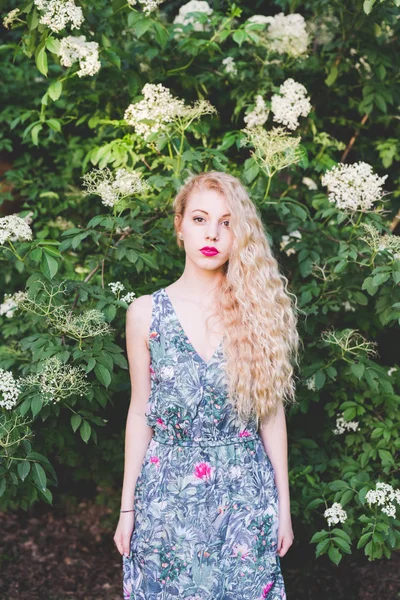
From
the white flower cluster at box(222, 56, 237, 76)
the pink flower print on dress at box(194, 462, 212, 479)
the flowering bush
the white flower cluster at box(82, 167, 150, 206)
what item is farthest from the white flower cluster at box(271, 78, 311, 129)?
the pink flower print on dress at box(194, 462, 212, 479)

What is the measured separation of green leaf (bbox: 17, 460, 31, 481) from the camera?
221 centimetres

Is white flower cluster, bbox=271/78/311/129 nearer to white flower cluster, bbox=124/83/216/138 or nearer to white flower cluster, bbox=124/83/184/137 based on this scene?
white flower cluster, bbox=124/83/216/138

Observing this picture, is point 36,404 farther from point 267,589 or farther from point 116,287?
point 267,589

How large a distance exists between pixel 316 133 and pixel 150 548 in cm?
223

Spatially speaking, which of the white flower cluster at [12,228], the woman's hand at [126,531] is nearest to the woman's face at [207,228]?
the white flower cluster at [12,228]

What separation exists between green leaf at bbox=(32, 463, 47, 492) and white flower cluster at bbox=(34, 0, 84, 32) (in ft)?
5.40

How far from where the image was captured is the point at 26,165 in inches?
144

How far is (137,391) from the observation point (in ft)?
7.44

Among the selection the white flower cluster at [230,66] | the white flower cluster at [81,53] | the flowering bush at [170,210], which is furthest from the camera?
the white flower cluster at [230,66]

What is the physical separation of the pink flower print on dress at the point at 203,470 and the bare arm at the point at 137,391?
245 millimetres

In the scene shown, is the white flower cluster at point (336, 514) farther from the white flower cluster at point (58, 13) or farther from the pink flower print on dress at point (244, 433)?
the white flower cluster at point (58, 13)

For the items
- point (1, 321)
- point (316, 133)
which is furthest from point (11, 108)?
point (316, 133)

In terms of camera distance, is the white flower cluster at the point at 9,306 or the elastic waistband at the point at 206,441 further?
the white flower cluster at the point at 9,306

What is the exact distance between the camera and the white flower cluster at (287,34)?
3211 millimetres
